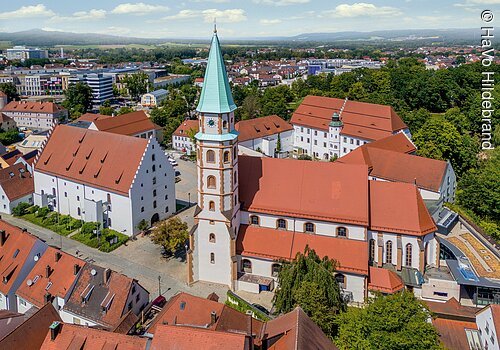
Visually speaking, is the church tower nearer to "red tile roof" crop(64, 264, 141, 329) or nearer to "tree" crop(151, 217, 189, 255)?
"tree" crop(151, 217, 189, 255)

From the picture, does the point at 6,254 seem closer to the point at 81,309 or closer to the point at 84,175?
the point at 81,309

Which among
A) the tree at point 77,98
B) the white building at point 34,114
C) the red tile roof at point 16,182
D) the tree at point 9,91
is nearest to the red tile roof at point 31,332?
the red tile roof at point 16,182

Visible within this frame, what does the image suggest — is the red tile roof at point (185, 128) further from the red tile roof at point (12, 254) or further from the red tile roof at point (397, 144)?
the red tile roof at point (12, 254)

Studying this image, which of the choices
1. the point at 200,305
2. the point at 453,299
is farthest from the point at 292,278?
the point at 453,299

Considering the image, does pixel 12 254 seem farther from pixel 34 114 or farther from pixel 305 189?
pixel 34 114

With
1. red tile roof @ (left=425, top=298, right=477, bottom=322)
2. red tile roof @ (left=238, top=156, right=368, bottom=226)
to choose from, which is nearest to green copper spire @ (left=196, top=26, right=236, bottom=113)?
red tile roof @ (left=238, top=156, right=368, bottom=226)

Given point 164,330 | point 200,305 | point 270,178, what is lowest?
point 200,305

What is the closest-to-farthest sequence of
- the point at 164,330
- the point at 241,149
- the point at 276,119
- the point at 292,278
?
the point at 164,330 < the point at 292,278 < the point at 241,149 < the point at 276,119
